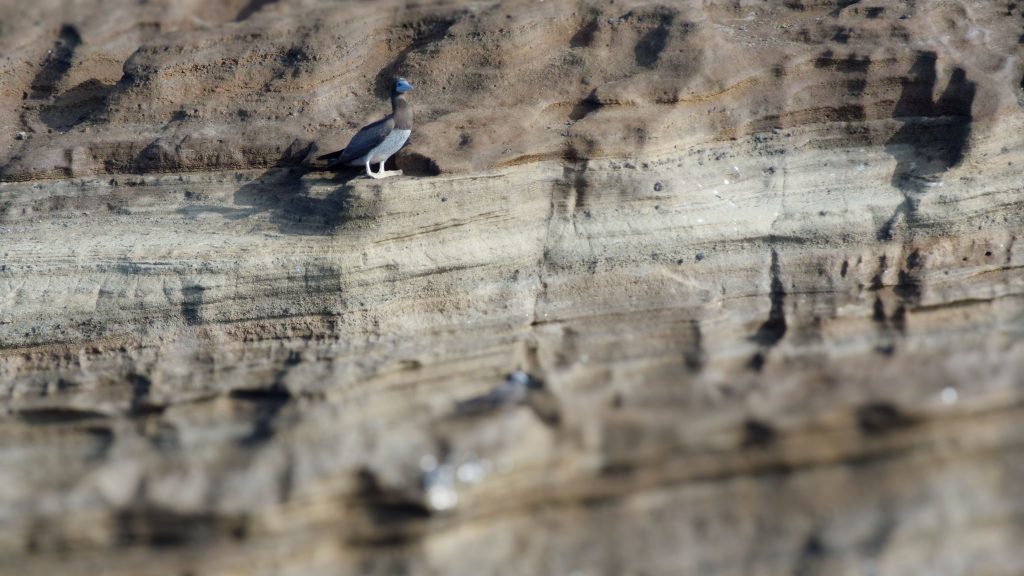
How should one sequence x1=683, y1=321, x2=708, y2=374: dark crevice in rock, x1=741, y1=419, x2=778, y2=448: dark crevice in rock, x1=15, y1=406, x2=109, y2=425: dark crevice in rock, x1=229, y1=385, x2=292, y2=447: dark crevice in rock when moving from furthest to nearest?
x1=15, y1=406, x2=109, y2=425: dark crevice in rock, x1=683, y1=321, x2=708, y2=374: dark crevice in rock, x1=229, y1=385, x2=292, y2=447: dark crevice in rock, x1=741, y1=419, x2=778, y2=448: dark crevice in rock

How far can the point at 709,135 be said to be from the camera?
8.61 meters

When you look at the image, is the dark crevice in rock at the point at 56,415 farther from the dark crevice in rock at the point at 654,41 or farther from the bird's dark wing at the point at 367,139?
the dark crevice in rock at the point at 654,41

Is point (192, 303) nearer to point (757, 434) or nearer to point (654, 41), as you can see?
point (757, 434)

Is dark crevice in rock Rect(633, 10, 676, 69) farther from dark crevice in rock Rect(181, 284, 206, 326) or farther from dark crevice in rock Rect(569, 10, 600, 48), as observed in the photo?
dark crevice in rock Rect(181, 284, 206, 326)

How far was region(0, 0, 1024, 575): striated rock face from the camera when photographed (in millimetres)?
6297

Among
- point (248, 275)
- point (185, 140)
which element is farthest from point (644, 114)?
point (185, 140)

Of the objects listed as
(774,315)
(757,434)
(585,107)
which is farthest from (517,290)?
(757,434)

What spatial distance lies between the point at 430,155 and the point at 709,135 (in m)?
2.51

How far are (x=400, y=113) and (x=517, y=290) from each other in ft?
6.14

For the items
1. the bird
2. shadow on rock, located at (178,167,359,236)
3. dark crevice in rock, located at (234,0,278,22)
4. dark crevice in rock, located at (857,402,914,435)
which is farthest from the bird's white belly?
dark crevice in rock, located at (857,402,914,435)

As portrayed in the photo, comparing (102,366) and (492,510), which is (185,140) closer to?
(102,366)

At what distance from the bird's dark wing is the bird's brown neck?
0.06 m

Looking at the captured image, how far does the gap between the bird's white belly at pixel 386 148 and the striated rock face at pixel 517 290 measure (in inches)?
12.4

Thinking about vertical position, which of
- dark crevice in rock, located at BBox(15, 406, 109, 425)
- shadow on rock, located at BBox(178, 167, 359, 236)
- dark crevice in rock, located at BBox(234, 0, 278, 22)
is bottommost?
dark crevice in rock, located at BBox(15, 406, 109, 425)
